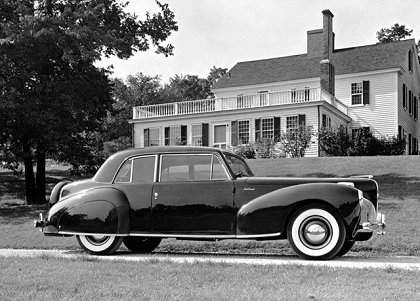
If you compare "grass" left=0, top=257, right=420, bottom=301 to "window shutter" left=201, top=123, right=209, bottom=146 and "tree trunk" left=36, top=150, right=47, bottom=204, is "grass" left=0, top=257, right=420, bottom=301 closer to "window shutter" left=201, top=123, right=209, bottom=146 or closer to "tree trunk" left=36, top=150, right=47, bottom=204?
"tree trunk" left=36, top=150, right=47, bottom=204

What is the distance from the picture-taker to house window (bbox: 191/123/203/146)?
3660 centimetres

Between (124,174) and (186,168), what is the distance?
1.08 metres

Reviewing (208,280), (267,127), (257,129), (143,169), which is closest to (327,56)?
(267,127)

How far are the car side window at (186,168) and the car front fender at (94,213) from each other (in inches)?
31.4

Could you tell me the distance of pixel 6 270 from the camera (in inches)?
272

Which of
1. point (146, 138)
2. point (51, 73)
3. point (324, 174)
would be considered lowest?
point (324, 174)

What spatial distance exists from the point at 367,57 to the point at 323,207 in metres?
33.2

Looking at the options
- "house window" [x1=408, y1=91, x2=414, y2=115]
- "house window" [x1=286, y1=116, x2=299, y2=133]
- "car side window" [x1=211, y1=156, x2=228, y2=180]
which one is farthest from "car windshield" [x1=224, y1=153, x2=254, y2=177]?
"house window" [x1=408, y1=91, x2=414, y2=115]

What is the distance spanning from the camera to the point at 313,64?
40062mm

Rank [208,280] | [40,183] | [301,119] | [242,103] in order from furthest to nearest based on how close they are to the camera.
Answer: [242,103]
[301,119]
[40,183]
[208,280]

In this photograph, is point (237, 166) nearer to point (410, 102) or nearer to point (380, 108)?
point (380, 108)

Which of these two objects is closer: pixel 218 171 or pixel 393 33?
pixel 218 171

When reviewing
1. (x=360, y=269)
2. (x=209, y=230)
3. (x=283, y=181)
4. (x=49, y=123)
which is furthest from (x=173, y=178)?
(x=49, y=123)

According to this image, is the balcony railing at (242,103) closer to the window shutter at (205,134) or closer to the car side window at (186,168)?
the window shutter at (205,134)
